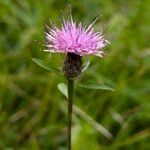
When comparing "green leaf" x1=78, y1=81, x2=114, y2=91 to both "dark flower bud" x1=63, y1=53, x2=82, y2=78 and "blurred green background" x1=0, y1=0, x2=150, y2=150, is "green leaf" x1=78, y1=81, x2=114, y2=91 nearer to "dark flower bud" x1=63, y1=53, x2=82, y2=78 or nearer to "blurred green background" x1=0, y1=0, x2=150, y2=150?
"dark flower bud" x1=63, y1=53, x2=82, y2=78

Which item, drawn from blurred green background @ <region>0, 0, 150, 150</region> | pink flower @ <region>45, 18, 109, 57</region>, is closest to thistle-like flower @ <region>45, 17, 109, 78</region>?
pink flower @ <region>45, 18, 109, 57</region>

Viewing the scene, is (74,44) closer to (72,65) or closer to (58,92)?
(72,65)

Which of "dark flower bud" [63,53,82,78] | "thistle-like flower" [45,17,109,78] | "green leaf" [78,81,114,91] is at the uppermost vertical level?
"thistle-like flower" [45,17,109,78]

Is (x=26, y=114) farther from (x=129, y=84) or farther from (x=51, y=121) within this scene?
(x=129, y=84)

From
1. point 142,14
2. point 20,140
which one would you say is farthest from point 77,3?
point 20,140

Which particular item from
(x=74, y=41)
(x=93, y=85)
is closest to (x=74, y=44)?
(x=74, y=41)

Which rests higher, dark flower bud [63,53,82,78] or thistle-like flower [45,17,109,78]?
thistle-like flower [45,17,109,78]

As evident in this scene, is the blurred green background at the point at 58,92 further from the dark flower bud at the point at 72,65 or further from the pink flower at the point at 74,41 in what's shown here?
the dark flower bud at the point at 72,65
